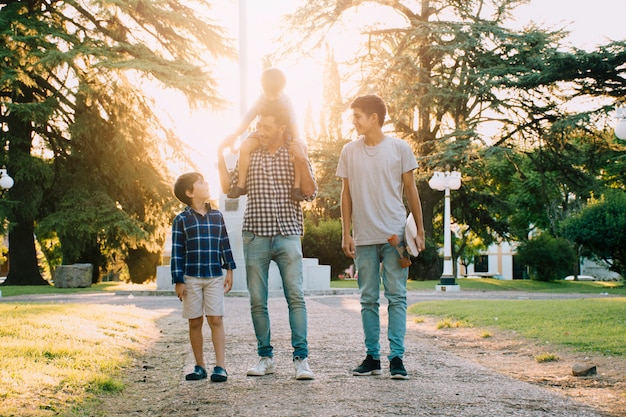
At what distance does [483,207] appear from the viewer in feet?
105

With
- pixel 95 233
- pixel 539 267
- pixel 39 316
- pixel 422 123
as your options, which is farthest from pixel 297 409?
pixel 539 267

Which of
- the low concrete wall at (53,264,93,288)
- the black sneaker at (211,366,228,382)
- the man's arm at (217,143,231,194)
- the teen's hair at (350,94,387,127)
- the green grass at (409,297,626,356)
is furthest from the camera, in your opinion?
the low concrete wall at (53,264,93,288)

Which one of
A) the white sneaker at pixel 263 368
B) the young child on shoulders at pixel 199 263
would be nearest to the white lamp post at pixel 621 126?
the white sneaker at pixel 263 368

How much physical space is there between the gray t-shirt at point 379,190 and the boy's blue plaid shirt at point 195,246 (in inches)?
35.9

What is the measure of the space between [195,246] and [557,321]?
5.29 metres

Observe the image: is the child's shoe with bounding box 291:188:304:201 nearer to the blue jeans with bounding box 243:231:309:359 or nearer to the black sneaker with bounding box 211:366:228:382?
the blue jeans with bounding box 243:231:309:359

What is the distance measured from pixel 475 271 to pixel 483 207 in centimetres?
4421

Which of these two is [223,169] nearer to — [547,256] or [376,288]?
[376,288]

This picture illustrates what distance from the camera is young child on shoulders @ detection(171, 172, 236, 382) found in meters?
4.95

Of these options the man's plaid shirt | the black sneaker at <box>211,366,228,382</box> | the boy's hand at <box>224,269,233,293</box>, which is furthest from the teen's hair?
the black sneaker at <box>211,366,228,382</box>

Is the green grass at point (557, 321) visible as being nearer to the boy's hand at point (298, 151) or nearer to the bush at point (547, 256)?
the boy's hand at point (298, 151)

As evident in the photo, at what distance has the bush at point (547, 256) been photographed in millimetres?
30641

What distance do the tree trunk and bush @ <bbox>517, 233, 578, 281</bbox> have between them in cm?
1813

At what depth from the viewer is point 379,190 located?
516 centimetres
